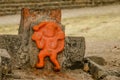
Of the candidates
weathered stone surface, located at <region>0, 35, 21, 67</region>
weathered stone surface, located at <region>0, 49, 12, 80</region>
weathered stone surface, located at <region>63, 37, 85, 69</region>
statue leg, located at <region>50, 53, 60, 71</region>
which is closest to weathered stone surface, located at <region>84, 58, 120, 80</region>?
weathered stone surface, located at <region>63, 37, 85, 69</region>

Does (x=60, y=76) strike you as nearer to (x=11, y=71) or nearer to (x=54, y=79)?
(x=54, y=79)

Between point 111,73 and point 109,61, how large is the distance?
4.07 ft

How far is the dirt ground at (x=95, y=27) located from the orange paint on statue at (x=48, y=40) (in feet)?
3.74

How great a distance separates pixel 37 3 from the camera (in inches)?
664

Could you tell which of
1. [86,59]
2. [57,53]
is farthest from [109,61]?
[57,53]

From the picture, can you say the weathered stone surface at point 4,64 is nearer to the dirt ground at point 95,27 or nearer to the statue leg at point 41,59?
the statue leg at point 41,59

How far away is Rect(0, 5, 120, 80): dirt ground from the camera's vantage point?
30.8 feet

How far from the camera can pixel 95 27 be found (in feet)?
45.6

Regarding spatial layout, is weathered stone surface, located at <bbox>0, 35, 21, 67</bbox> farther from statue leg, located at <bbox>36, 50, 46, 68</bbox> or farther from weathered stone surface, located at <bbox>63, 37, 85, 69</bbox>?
weathered stone surface, located at <bbox>63, 37, 85, 69</bbox>

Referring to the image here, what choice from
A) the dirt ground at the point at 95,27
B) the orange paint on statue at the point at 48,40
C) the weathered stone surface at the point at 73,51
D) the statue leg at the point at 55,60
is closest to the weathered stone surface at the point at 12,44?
the orange paint on statue at the point at 48,40

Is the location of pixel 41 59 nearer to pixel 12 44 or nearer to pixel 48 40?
pixel 48 40

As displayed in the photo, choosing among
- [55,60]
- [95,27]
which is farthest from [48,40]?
[95,27]

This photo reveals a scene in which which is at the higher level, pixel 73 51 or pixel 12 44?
pixel 12 44

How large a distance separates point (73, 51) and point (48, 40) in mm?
476
